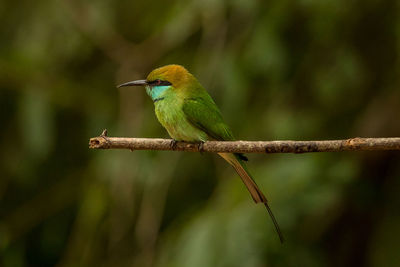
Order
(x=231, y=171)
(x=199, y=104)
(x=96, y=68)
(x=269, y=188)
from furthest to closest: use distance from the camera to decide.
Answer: (x=96, y=68) < (x=231, y=171) < (x=269, y=188) < (x=199, y=104)

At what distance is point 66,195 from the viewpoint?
3.93 m

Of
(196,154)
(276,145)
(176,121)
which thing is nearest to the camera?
(276,145)

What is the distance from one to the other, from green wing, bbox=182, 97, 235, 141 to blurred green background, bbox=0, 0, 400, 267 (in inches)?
16.2

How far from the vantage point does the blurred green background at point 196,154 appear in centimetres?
305

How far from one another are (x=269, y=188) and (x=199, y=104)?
564 mm

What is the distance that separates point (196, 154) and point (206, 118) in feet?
3.60

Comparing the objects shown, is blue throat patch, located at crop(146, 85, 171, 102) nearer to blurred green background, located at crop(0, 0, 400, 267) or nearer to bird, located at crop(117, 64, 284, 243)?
bird, located at crop(117, 64, 284, 243)

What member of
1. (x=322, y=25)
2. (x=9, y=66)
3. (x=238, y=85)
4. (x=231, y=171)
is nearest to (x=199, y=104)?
(x=238, y=85)

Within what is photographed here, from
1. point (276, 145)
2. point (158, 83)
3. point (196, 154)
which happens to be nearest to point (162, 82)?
point (158, 83)

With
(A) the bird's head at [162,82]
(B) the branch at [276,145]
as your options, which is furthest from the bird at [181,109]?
(B) the branch at [276,145]

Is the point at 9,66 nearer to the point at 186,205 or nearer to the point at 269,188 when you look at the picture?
the point at 186,205

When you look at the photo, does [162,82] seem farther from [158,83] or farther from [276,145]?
[276,145]

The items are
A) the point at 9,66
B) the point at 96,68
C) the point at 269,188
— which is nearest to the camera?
the point at 269,188

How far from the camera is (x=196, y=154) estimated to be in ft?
12.6
